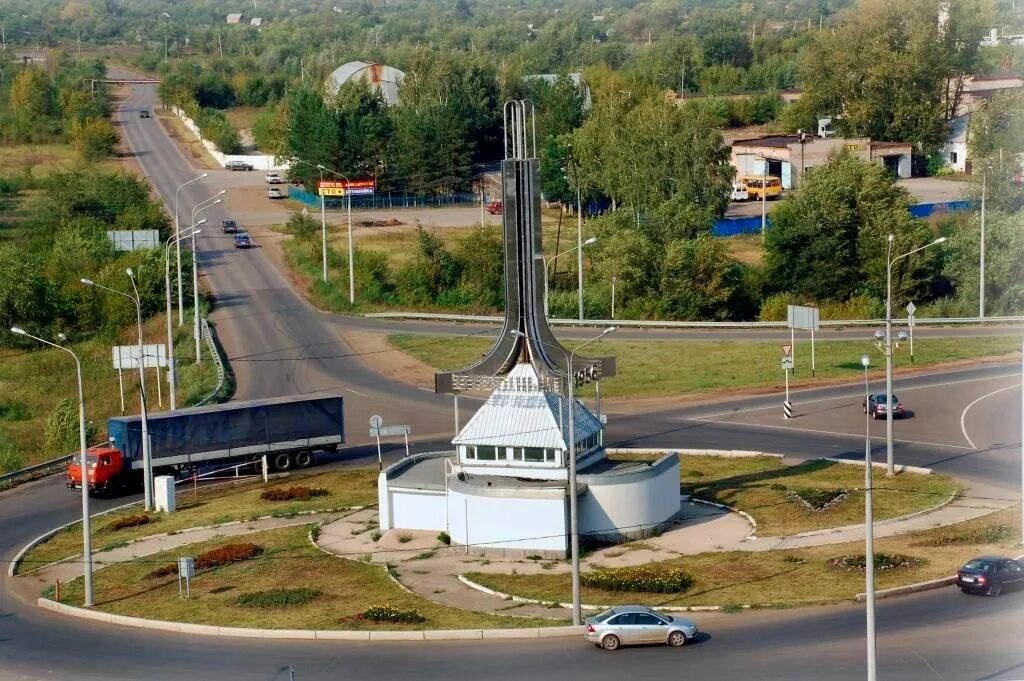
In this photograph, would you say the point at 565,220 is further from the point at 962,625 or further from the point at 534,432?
the point at 962,625

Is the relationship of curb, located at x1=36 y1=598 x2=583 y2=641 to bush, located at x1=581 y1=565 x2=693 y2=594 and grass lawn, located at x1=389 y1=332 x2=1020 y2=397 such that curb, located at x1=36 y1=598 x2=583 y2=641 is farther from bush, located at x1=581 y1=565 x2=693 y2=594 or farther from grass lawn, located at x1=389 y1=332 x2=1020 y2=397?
grass lawn, located at x1=389 y1=332 x2=1020 y2=397

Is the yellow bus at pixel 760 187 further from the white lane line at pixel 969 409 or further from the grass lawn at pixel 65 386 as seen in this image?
the white lane line at pixel 969 409

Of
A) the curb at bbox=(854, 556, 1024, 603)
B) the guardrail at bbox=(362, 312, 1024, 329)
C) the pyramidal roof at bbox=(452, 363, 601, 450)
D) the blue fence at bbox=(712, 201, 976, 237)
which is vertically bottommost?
the curb at bbox=(854, 556, 1024, 603)

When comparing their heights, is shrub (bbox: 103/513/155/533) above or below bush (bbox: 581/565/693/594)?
below

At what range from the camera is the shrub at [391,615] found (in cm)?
3566

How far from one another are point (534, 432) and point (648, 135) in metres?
67.6

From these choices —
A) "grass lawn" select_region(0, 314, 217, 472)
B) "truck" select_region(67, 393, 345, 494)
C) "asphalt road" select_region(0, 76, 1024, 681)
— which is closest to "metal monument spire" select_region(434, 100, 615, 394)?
"asphalt road" select_region(0, 76, 1024, 681)

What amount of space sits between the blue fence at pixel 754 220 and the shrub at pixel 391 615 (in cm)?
7291

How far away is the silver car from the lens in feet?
108

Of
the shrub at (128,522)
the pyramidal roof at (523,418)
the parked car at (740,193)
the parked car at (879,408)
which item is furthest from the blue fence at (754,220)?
the shrub at (128,522)

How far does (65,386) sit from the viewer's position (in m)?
79.9

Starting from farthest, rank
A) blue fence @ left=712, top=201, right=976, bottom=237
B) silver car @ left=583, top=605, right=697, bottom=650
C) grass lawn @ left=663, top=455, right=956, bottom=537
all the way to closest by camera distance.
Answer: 1. blue fence @ left=712, top=201, right=976, bottom=237
2. grass lawn @ left=663, top=455, right=956, bottom=537
3. silver car @ left=583, top=605, right=697, bottom=650

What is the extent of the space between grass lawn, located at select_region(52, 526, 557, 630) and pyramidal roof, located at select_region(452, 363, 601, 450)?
5.42 metres

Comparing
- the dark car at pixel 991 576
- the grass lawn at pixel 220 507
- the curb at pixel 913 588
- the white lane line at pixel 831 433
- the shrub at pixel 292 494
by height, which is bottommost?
the grass lawn at pixel 220 507
